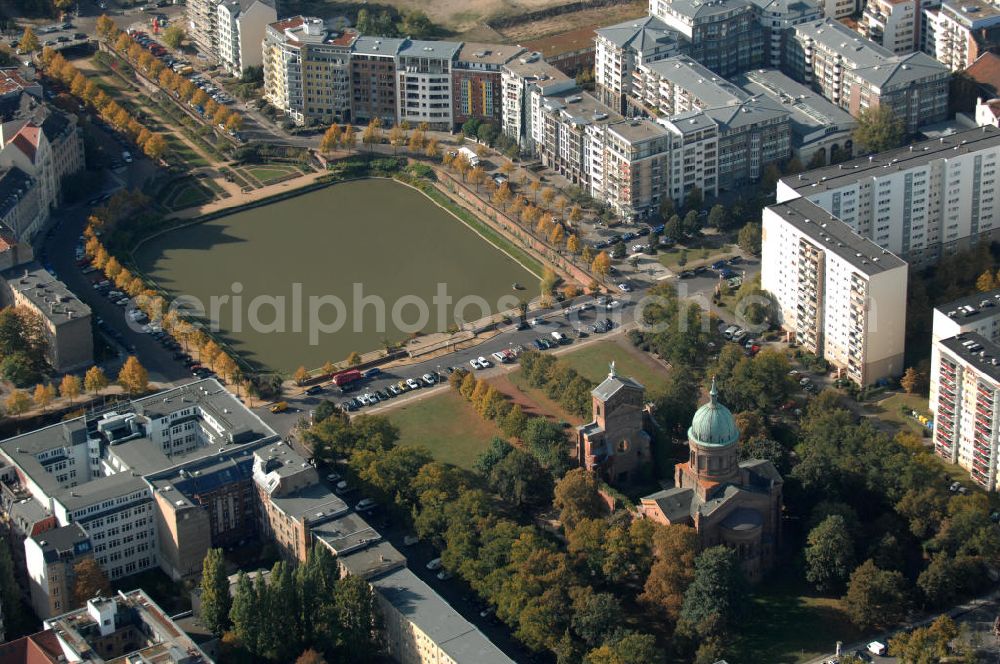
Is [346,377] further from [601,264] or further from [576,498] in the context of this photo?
[576,498]

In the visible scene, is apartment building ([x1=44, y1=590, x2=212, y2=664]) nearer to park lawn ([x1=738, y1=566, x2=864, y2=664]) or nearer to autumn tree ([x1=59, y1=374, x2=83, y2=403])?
autumn tree ([x1=59, y1=374, x2=83, y2=403])

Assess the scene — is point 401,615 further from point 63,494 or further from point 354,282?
point 354,282

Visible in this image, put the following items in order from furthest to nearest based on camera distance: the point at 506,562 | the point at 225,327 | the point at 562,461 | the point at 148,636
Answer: the point at 225,327, the point at 562,461, the point at 506,562, the point at 148,636

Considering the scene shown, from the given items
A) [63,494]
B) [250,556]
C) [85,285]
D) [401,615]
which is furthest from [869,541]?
[85,285]

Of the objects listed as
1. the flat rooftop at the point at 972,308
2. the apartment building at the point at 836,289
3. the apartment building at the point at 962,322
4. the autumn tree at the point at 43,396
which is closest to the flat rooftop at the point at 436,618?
the autumn tree at the point at 43,396

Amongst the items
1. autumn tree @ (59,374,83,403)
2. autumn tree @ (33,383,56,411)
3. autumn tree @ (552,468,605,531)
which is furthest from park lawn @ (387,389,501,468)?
autumn tree @ (33,383,56,411)

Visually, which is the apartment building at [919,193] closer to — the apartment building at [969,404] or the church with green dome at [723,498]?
the apartment building at [969,404]
